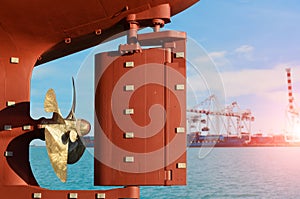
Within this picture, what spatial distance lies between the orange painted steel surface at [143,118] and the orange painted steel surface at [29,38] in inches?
33.1

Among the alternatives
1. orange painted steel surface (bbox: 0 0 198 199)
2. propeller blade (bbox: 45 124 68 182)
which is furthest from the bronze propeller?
orange painted steel surface (bbox: 0 0 198 199)

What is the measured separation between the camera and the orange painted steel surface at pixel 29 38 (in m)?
9.95

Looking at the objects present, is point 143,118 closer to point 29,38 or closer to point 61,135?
point 61,135

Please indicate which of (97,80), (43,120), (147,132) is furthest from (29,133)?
(147,132)

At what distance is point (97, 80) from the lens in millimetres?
9977

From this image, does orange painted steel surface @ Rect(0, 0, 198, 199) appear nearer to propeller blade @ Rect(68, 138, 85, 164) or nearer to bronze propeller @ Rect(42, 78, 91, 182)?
bronze propeller @ Rect(42, 78, 91, 182)

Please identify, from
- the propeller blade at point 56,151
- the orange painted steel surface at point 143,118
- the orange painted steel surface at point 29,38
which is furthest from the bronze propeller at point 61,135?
the orange painted steel surface at point 143,118

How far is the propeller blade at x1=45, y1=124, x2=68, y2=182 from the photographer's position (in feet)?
32.6

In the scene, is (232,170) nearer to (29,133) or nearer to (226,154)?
(226,154)

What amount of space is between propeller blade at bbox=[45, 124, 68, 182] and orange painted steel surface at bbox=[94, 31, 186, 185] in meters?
0.73

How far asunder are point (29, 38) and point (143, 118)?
3277mm

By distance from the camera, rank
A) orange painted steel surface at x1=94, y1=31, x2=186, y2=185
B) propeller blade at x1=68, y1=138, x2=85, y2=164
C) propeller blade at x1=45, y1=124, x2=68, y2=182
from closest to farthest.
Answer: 1. orange painted steel surface at x1=94, y1=31, x2=186, y2=185
2. propeller blade at x1=45, y1=124, x2=68, y2=182
3. propeller blade at x1=68, y1=138, x2=85, y2=164

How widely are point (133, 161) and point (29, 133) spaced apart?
→ 2.48m

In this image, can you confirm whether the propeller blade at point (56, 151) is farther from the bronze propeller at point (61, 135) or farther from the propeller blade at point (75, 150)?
the propeller blade at point (75, 150)
